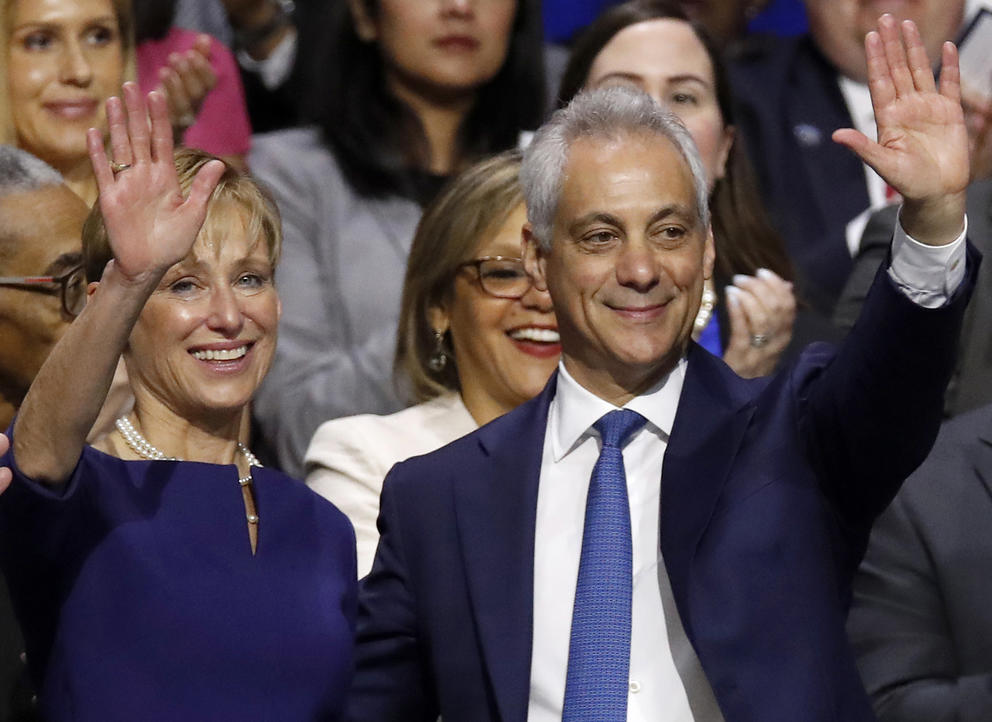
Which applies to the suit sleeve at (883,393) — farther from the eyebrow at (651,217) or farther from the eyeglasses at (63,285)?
the eyeglasses at (63,285)

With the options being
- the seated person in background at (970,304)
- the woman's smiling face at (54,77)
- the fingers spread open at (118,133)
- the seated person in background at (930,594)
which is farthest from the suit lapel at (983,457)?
the woman's smiling face at (54,77)

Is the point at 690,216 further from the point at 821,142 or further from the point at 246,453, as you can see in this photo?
the point at 821,142

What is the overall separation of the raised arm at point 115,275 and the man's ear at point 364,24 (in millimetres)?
1866

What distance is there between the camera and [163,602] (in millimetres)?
2689

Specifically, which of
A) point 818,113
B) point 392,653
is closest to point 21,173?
point 392,653

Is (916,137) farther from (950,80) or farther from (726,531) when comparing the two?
(726,531)

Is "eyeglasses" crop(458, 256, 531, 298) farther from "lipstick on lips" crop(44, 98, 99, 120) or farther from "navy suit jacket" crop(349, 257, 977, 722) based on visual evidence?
"lipstick on lips" crop(44, 98, 99, 120)

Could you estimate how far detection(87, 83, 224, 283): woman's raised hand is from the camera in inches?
99.5

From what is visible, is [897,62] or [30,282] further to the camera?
[30,282]

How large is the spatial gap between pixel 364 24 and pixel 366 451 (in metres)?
1.33

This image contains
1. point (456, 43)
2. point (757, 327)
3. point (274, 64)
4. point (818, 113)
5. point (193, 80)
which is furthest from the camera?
point (274, 64)

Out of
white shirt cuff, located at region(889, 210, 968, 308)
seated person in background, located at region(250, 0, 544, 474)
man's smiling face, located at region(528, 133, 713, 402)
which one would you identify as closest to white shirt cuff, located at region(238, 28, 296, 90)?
seated person in background, located at region(250, 0, 544, 474)

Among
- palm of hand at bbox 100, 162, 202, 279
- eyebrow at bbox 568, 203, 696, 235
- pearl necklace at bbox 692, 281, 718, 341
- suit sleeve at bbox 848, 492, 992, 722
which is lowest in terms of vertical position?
suit sleeve at bbox 848, 492, 992, 722

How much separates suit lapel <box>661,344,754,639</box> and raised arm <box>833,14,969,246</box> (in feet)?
1.38
